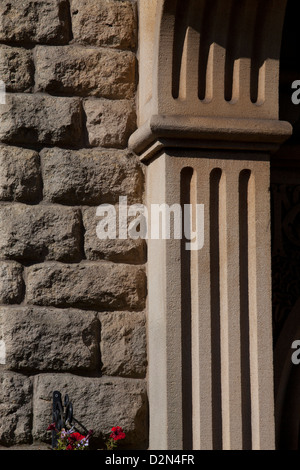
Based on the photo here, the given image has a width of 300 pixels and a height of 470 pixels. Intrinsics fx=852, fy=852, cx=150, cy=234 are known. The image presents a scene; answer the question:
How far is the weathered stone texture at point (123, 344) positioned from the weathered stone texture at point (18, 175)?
0.63 meters

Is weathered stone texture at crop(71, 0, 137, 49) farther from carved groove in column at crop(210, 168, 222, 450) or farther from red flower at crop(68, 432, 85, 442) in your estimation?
red flower at crop(68, 432, 85, 442)

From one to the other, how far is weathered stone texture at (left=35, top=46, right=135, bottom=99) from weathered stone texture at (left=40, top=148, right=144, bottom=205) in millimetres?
280

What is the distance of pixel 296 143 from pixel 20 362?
1981mm

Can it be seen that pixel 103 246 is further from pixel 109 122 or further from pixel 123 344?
pixel 109 122

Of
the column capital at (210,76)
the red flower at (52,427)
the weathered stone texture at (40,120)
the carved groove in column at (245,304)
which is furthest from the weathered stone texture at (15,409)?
the column capital at (210,76)

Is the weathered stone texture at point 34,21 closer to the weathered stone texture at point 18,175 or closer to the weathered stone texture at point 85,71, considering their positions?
the weathered stone texture at point 85,71

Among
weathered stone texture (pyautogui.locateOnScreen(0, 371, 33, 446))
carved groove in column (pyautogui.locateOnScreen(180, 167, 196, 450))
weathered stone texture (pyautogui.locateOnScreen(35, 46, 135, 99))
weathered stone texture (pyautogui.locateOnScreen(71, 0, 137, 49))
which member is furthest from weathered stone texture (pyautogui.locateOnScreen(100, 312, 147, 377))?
weathered stone texture (pyautogui.locateOnScreen(71, 0, 137, 49))

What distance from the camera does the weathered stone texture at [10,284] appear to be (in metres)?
3.64

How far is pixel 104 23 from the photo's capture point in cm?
391

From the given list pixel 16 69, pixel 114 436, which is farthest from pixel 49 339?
pixel 16 69

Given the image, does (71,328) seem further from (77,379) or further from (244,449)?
(244,449)

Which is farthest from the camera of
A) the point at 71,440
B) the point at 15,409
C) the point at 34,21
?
the point at 34,21

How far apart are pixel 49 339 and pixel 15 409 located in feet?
Answer: 1.06

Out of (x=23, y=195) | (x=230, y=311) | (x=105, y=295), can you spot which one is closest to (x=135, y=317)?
(x=105, y=295)
